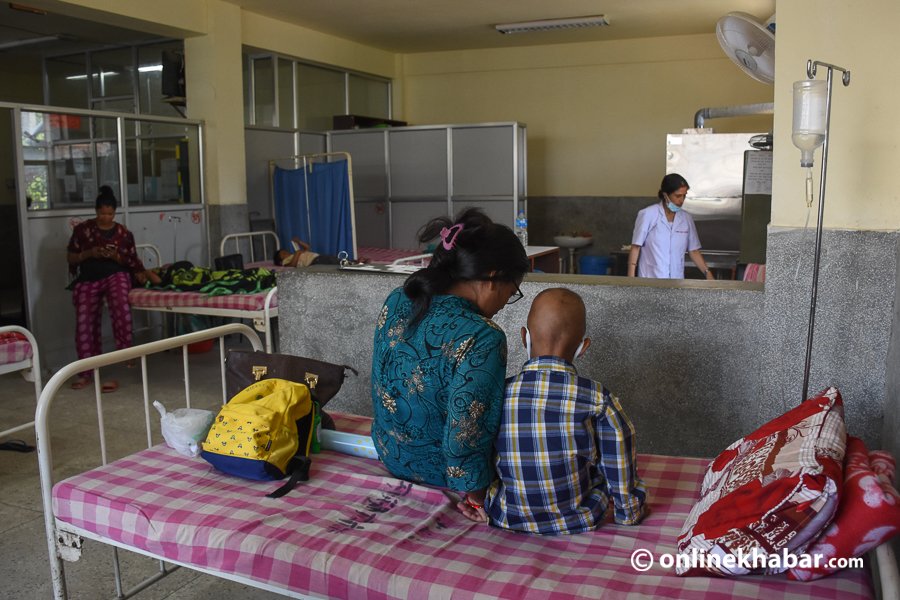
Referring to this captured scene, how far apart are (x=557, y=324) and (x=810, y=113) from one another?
110 cm

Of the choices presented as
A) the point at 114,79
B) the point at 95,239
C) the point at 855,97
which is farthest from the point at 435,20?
the point at 855,97

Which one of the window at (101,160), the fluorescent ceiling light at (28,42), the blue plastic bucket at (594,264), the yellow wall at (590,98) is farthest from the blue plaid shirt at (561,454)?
the fluorescent ceiling light at (28,42)

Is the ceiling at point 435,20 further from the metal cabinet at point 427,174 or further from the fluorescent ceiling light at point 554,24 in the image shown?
the metal cabinet at point 427,174

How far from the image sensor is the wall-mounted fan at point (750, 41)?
3988 mm

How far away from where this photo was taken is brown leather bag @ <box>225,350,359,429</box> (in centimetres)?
268

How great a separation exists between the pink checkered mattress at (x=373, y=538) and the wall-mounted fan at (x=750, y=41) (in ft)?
8.22

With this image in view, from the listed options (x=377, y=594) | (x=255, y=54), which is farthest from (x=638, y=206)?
(x=377, y=594)

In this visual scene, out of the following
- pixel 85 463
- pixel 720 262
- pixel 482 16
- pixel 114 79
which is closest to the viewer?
pixel 85 463

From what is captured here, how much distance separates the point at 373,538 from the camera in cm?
195

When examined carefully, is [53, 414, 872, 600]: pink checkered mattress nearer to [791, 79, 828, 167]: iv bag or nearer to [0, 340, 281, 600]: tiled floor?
[0, 340, 281, 600]: tiled floor

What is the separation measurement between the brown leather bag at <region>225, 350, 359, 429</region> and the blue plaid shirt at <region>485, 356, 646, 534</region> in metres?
0.80

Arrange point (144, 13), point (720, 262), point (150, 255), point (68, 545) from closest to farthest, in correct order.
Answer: point (68, 545) < point (144, 13) < point (150, 255) < point (720, 262)

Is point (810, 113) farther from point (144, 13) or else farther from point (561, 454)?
point (144, 13)

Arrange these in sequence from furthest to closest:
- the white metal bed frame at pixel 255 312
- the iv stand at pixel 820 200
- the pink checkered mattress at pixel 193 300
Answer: the pink checkered mattress at pixel 193 300
the white metal bed frame at pixel 255 312
the iv stand at pixel 820 200
